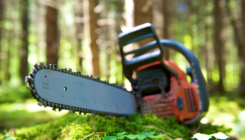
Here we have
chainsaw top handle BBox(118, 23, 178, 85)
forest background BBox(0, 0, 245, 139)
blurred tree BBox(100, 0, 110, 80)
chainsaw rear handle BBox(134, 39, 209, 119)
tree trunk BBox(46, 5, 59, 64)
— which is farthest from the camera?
blurred tree BBox(100, 0, 110, 80)

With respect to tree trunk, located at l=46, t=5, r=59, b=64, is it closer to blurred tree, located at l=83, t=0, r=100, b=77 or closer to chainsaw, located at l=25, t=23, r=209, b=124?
blurred tree, located at l=83, t=0, r=100, b=77

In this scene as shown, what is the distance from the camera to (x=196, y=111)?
1785 millimetres

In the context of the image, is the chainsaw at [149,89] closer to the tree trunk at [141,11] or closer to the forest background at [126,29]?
the forest background at [126,29]

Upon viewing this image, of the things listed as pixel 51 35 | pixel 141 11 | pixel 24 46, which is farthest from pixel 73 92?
pixel 24 46

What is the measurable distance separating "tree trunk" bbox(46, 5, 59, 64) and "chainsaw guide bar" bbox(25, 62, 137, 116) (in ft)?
17.6

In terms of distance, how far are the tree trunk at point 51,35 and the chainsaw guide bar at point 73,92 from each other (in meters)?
5.36

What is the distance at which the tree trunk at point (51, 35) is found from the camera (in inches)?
245

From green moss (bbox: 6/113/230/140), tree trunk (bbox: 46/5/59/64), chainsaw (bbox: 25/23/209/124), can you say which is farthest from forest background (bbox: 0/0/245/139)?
green moss (bbox: 6/113/230/140)

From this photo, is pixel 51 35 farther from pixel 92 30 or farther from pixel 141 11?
pixel 141 11

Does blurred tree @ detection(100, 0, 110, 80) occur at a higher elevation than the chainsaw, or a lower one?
higher

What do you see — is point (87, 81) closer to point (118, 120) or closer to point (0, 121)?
point (118, 120)

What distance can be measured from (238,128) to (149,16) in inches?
79.7

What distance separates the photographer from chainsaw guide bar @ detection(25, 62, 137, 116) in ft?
3.37

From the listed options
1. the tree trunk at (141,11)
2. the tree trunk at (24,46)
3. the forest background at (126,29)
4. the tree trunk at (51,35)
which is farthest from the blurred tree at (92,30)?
the tree trunk at (24,46)
